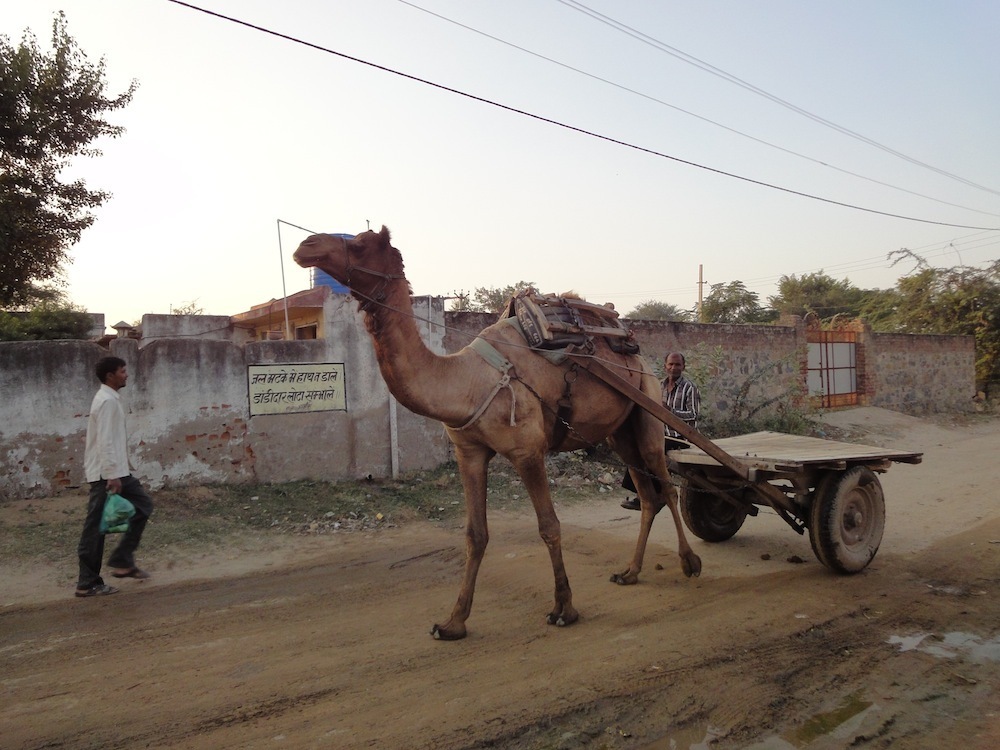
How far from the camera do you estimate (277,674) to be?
13.5ft

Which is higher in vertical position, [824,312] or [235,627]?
[824,312]

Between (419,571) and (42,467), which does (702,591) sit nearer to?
(419,571)

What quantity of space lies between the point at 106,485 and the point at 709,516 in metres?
5.60

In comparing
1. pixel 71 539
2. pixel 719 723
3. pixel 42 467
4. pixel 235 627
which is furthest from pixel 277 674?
pixel 42 467

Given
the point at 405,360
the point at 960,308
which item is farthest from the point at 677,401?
the point at 960,308

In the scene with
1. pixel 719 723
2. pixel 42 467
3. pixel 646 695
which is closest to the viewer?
pixel 719 723

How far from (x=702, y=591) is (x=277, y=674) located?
3281 millimetres

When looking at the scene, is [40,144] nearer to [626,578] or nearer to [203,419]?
[203,419]

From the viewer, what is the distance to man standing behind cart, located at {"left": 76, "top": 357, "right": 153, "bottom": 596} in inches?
224

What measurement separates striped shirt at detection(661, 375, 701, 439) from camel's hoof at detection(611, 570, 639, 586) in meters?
1.58

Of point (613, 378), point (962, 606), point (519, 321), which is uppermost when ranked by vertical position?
point (519, 321)

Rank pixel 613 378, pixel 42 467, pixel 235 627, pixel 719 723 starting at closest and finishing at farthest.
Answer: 1. pixel 719 723
2. pixel 235 627
3. pixel 613 378
4. pixel 42 467

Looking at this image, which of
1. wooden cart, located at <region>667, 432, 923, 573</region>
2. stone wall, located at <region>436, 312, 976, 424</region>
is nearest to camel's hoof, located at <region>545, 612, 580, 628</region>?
wooden cart, located at <region>667, 432, 923, 573</region>

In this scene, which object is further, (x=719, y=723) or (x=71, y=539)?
(x=71, y=539)
